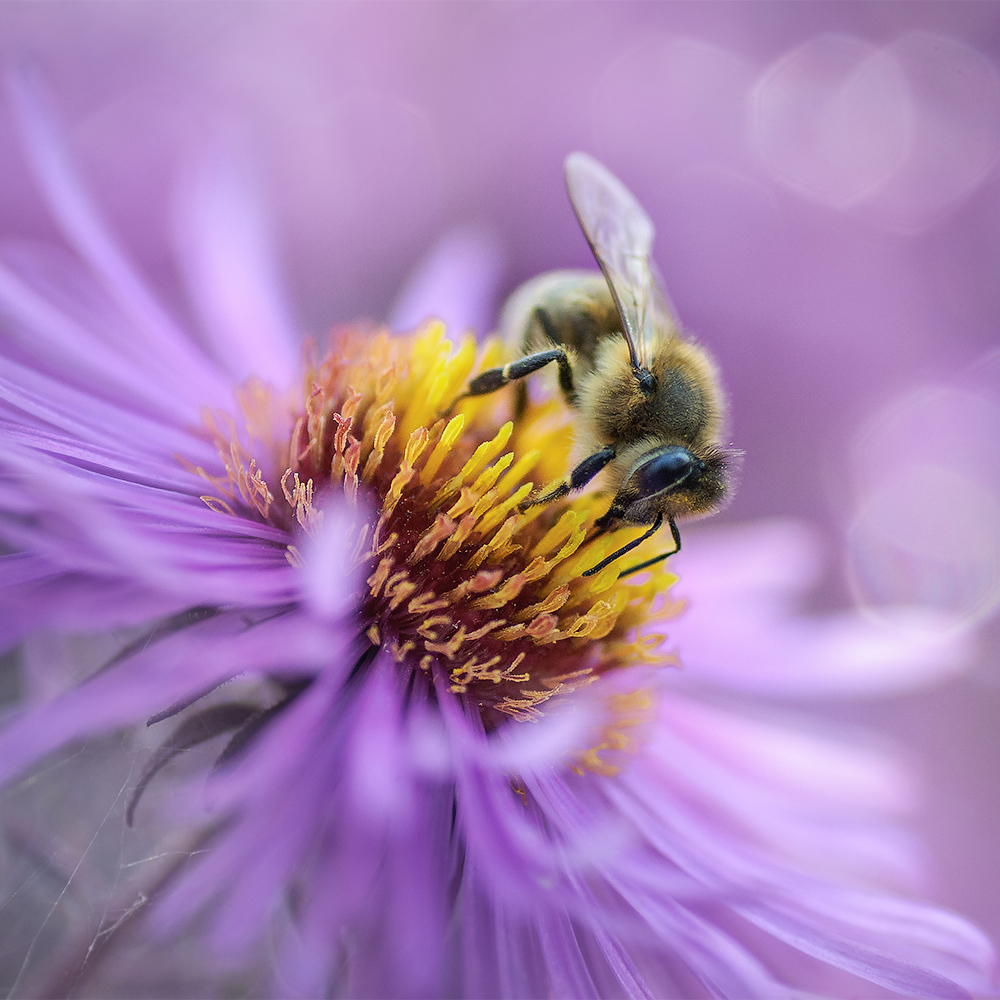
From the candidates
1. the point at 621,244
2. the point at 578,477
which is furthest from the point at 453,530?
the point at 621,244

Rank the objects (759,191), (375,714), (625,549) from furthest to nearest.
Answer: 1. (759,191)
2. (625,549)
3. (375,714)

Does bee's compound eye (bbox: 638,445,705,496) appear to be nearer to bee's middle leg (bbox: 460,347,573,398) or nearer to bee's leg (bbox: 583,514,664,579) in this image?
bee's leg (bbox: 583,514,664,579)

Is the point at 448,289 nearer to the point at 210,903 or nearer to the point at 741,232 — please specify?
the point at 210,903

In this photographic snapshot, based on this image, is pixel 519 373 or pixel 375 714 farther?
pixel 519 373

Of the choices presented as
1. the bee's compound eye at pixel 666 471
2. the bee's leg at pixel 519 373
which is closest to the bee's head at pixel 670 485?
the bee's compound eye at pixel 666 471

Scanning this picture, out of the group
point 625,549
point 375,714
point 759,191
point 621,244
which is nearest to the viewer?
point 375,714

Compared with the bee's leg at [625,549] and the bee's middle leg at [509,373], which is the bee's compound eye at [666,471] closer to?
the bee's leg at [625,549]

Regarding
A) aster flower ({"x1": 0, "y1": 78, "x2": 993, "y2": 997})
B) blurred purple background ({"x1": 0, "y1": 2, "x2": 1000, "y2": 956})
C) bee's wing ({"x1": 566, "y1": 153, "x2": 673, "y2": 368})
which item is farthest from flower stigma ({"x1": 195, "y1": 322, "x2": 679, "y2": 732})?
blurred purple background ({"x1": 0, "y1": 2, "x2": 1000, "y2": 956})

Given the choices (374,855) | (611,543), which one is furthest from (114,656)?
(611,543)

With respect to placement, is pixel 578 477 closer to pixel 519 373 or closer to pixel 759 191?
pixel 519 373
